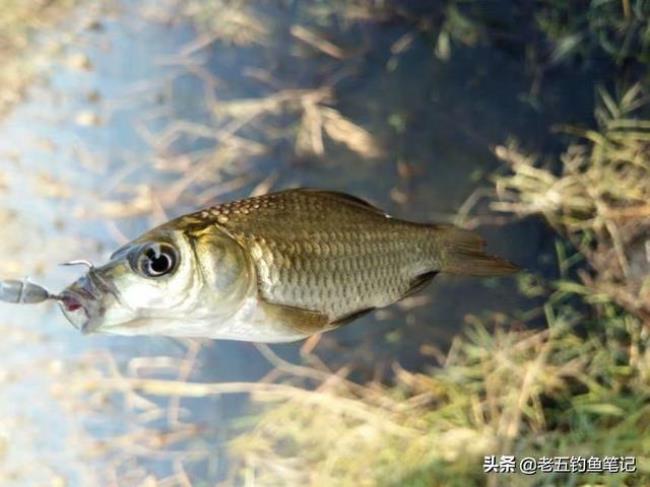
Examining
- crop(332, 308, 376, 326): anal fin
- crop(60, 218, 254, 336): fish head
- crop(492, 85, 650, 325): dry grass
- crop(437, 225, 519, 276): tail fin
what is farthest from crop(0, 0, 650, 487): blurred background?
crop(60, 218, 254, 336): fish head

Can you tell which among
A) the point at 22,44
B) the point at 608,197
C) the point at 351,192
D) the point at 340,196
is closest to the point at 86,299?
the point at 340,196

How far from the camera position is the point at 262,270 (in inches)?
24.1

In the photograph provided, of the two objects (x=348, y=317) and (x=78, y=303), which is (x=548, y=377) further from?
(x=78, y=303)

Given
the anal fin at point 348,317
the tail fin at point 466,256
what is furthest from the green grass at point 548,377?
the anal fin at point 348,317

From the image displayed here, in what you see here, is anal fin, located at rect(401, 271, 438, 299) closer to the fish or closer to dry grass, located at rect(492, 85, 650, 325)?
the fish

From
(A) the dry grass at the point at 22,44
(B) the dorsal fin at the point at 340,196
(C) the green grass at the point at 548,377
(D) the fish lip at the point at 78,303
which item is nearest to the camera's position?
(D) the fish lip at the point at 78,303

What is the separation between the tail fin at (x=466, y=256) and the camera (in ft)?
2.36

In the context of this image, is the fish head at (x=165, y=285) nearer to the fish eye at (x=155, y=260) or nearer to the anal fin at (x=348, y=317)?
the fish eye at (x=155, y=260)

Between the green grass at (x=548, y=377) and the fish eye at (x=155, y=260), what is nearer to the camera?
the fish eye at (x=155, y=260)

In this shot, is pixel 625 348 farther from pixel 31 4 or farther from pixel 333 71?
pixel 31 4

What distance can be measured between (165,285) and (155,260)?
2 cm

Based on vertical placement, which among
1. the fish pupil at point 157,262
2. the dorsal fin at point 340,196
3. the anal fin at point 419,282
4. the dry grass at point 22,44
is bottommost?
the fish pupil at point 157,262

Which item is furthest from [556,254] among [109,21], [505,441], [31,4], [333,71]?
[31,4]

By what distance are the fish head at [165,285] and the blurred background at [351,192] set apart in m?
0.92
